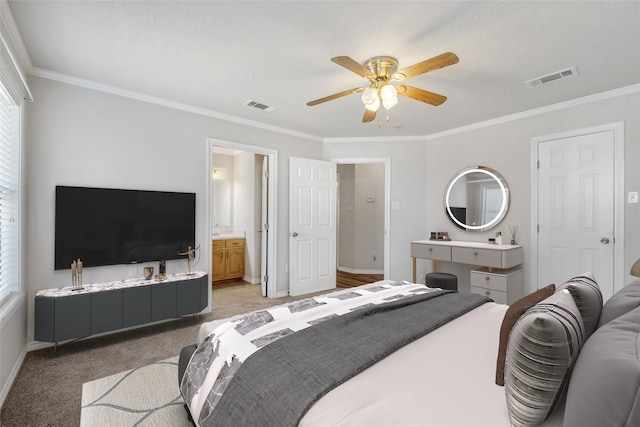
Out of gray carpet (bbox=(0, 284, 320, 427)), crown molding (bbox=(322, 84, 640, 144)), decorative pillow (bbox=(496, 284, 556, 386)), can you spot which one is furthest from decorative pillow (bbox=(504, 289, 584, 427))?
crown molding (bbox=(322, 84, 640, 144))

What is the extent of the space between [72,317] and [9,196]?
1.08 metres

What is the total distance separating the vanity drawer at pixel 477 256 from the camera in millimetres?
3506

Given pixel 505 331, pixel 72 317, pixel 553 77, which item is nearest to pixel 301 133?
pixel 553 77

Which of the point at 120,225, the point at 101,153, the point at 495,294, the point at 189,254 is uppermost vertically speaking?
the point at 101,153

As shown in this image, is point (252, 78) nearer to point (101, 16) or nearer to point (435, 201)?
point (101, 16)

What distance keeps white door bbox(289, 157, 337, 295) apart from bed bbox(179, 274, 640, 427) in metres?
2.71

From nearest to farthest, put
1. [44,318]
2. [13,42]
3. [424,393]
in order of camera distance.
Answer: [424,393] < [13,42] < [44,318]

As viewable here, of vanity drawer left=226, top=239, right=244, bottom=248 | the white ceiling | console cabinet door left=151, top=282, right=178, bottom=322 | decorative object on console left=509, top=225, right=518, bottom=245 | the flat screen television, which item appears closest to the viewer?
the white ceiling

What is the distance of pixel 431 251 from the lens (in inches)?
164

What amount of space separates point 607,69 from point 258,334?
354cm

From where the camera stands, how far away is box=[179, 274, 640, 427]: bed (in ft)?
2.71

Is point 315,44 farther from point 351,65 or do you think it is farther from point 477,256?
point 477,256

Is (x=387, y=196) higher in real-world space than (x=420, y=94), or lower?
lower

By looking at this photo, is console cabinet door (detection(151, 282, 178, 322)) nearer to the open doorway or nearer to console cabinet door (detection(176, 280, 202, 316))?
console cabinet door (detection(176, 280, 202, 316))
